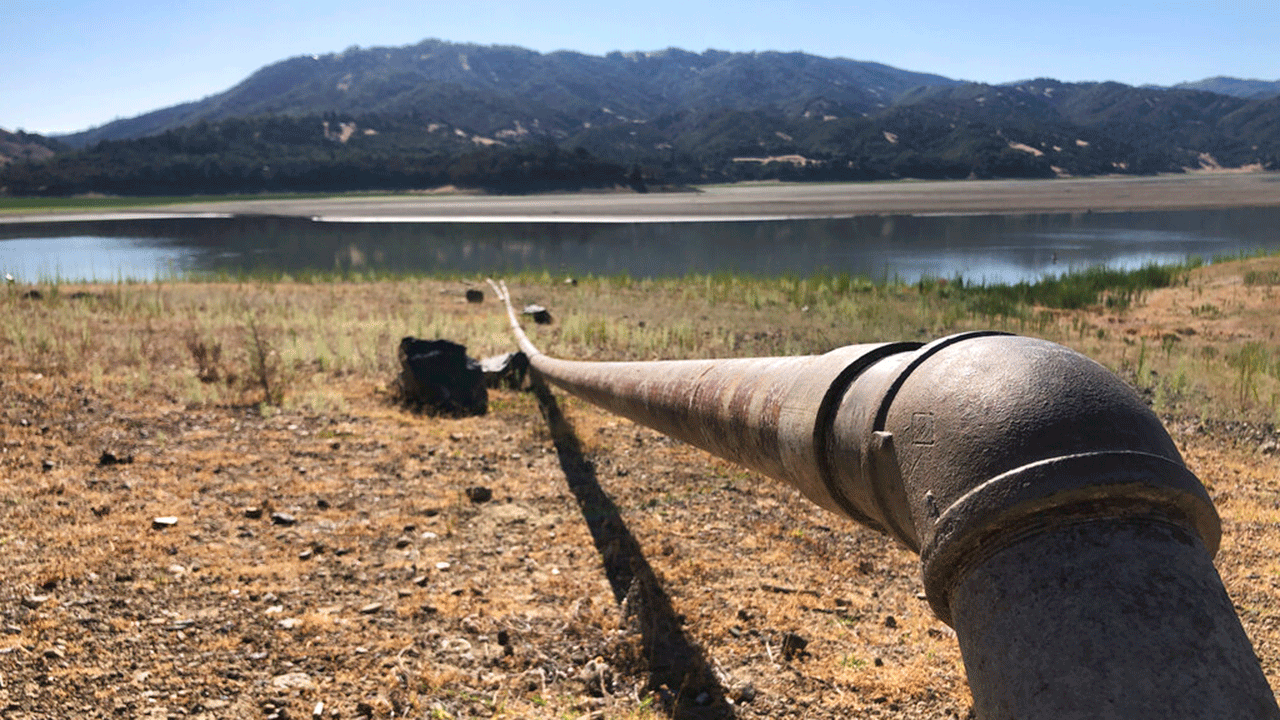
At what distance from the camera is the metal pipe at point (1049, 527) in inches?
45.3

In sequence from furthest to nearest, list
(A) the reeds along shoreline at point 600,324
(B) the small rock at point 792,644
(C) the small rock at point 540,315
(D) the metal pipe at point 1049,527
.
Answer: (C) the small rock at point 540,315
(A) the reeds along shoreline at point 600,324
(B) the small rock at point 792,644
(D) the metal pipe at point 1049,527

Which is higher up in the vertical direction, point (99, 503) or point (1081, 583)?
point (1081, 583)

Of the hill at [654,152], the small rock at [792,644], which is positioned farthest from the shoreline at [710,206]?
the small rock at [792,644]

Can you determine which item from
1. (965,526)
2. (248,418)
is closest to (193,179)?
(248,418)

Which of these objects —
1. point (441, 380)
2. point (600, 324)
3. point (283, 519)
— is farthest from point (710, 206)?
point (283, 519)

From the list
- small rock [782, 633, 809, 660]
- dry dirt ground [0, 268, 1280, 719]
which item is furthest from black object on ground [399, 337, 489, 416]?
small rock [782, 633, 809, 660]

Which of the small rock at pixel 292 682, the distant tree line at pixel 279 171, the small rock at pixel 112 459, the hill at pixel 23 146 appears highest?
the hill at pixel 23 146

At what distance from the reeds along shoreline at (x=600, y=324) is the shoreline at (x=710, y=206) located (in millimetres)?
33014

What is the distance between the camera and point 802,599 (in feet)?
12.1

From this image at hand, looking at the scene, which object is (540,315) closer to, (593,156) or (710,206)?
(710,206)

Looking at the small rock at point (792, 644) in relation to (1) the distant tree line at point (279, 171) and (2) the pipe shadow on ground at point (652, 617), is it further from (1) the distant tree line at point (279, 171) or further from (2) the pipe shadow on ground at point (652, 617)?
(1) the distant tree line at point (279, 171)

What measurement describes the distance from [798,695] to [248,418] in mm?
5202

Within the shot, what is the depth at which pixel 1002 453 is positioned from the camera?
135cm

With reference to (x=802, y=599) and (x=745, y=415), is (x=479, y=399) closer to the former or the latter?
(x=802, y=599)
